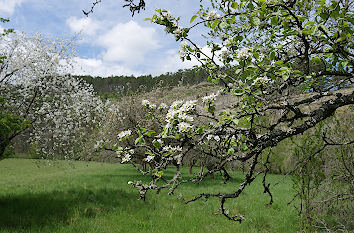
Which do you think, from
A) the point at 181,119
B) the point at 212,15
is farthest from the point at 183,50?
the point at 181,119

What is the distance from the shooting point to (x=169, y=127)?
2.69 m

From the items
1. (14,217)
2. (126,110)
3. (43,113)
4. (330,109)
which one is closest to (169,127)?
(330,109)

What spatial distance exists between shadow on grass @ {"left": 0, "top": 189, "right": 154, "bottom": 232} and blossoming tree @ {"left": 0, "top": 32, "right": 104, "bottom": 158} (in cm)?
282

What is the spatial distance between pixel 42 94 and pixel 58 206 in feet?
18.5

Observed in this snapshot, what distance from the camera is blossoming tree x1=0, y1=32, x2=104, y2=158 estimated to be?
11625mm

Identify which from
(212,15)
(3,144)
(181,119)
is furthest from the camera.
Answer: (3,144)

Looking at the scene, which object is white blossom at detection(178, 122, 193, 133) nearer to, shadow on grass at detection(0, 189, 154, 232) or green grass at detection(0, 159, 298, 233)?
green grass at detection(0, 159, 298, 233)

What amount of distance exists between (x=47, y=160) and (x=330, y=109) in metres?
12.8

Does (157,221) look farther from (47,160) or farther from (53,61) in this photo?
(53,61)

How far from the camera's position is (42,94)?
470 inches

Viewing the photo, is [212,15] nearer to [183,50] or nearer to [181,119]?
[183,50]

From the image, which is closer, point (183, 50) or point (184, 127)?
point (184, 127)

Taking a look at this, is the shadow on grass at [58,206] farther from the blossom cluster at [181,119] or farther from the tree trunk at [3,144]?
the blossom cluster at [181,119]

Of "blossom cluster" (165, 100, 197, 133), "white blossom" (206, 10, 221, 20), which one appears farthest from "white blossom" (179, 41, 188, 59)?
"blossom cluster" (165, 100, 197, 133)
